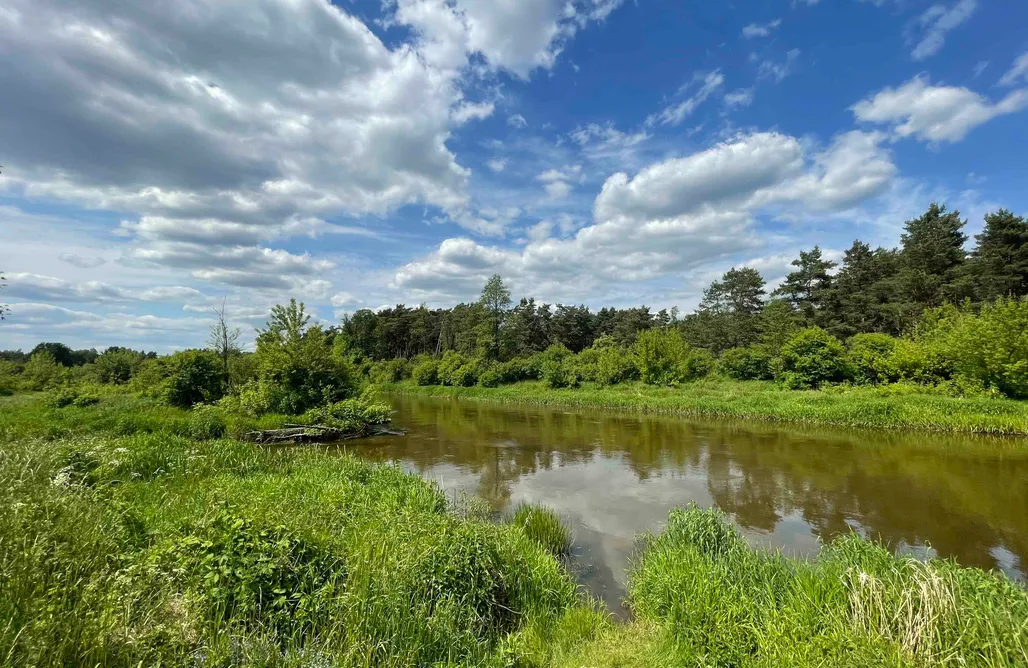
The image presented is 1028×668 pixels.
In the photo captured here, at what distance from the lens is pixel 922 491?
1223 centimetres

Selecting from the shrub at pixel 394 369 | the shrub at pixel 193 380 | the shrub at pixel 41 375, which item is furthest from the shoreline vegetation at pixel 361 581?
the shrub at pixel 394 369

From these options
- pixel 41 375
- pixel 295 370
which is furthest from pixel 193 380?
pixel 41 375

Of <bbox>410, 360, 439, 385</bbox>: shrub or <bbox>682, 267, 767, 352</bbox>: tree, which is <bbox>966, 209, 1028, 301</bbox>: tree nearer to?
<bbox>682, 267, 767, 352</bbox>: tree

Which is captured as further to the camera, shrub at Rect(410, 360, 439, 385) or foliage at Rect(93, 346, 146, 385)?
shrub at Rect(410, 360, 439, 385)

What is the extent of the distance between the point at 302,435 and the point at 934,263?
156 ft

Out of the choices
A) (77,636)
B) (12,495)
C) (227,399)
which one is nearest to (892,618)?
(77,636)

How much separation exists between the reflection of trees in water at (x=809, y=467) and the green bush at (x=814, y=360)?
36.4ft

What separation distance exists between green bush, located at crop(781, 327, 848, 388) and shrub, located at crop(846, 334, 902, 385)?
0.73 meters

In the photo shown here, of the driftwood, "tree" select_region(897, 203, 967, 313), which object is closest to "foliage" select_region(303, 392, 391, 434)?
the driftwood

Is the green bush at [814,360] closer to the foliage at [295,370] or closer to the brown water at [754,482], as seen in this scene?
the brown water at [754,482]

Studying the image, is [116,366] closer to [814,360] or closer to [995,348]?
[814,360]

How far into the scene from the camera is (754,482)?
1380 centimetres

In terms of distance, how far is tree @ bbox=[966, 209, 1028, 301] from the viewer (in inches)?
1177

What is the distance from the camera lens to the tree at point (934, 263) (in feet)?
113
